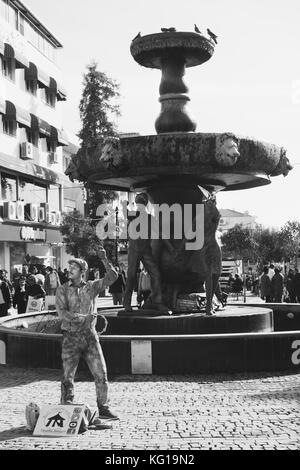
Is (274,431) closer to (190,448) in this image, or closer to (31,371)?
(190,448)

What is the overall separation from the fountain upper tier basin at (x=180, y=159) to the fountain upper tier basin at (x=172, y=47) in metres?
1.74

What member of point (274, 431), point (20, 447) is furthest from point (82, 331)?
point (274, 431)

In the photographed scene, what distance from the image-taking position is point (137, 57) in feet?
38.9

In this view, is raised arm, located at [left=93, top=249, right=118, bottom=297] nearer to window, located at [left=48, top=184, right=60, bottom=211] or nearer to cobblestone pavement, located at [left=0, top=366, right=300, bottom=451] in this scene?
cobblestone pavement, located at [left=0, top=366, right=300, bottom=451]

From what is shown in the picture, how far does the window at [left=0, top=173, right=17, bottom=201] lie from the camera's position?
38344 mm

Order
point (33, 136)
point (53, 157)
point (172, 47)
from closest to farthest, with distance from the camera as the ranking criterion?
point (172, 47), point (33, 136), point (53, 157)

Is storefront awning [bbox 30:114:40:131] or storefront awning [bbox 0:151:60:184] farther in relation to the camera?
storefront awning [bbox 30:114:40:131]

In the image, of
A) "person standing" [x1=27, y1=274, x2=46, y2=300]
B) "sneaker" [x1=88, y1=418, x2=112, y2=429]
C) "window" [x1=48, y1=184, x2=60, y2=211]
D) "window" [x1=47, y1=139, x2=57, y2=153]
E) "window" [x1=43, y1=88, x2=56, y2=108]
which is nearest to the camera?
"sneaker" [x1=88, y1=418, x2=112, y2=429]

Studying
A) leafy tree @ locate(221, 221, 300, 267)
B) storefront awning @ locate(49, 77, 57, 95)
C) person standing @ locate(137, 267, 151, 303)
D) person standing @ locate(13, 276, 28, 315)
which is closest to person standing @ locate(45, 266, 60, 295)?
person standing @ locate(13, 276, 28, 315)

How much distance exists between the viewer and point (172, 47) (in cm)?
1154

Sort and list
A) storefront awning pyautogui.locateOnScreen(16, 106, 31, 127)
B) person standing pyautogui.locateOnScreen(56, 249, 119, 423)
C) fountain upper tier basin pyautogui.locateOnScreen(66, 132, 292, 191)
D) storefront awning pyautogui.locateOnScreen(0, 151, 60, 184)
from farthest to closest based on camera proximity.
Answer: storefront awning pyautogui.locateOnScreen(16, 106, 31, 127)
storefront awning pyautogui.locateOnScreen(0, 151, 60, 184)
fountain upper tier basin pyautogui.locateOnScreen(66, 132, 292, 191)
person standing pyautogui.locateOnScreen(56, 249, 119, 423)

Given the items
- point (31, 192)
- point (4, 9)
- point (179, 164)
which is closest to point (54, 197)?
point (31, 192)

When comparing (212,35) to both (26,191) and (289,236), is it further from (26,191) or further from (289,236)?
(289,236)

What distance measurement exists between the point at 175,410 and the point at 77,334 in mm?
1255
